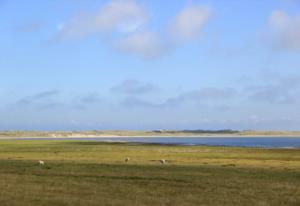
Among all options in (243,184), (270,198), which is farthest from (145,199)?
(243,184)

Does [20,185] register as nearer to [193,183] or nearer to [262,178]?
[193,183]

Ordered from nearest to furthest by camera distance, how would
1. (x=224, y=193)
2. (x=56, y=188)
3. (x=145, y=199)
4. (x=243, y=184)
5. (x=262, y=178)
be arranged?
(x=145, y=199), (x=224, y=193), (x=56, y=188), (x=243, y=184), (x=262, y=178)

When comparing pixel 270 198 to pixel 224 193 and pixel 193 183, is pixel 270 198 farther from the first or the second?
pixel 193 183

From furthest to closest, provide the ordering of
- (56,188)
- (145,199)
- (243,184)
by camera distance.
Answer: (243,184)
(56,188)
(145,199)

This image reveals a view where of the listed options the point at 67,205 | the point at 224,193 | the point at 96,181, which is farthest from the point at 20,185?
the point at 224,193

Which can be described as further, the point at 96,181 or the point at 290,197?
the point at 96,181

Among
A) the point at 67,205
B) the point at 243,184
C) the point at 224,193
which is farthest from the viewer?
the point at 243,184

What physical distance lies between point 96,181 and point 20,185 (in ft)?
14.2

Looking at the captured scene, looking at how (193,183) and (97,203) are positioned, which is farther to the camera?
(193,183)

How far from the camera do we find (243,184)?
2862 cm

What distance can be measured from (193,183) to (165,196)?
5.55m

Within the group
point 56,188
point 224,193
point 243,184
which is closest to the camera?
point 224,193

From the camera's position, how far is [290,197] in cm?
2383

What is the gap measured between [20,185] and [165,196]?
825cm
